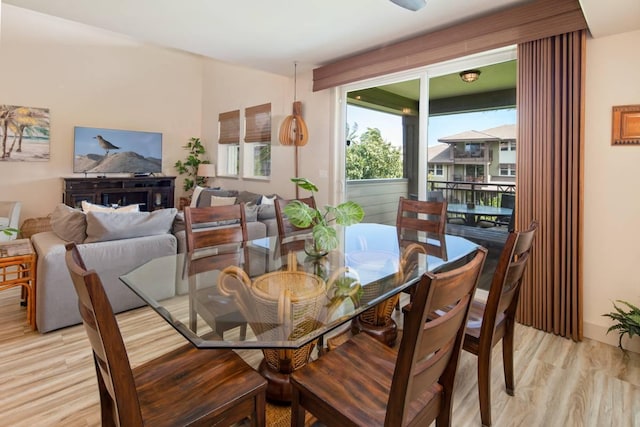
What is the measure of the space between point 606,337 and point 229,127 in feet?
19.6

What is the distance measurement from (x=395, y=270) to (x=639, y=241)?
1813 mm

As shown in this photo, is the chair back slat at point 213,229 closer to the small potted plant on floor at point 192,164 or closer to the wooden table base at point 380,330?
the wooden table base at point 380,330

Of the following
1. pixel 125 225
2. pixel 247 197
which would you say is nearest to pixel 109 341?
pixel 125 225

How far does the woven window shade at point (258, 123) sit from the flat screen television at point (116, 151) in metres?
2.01

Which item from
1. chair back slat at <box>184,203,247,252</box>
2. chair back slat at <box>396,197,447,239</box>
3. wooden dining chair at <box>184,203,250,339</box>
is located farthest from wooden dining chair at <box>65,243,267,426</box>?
chair back slat at <box>396,197,447,239</box>

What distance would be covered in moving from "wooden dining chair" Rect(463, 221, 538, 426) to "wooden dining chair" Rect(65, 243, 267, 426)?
3.39 feet

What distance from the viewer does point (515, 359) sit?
2297mm

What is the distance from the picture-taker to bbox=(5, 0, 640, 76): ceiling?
8.92 feet

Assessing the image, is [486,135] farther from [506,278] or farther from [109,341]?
[109,341]

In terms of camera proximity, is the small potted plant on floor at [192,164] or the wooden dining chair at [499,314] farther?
the small potted plant on floor at [192,164]

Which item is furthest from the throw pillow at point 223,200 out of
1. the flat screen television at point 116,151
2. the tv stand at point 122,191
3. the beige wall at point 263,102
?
the flat screen television at point 116,151

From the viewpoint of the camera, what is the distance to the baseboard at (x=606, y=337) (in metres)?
2.41

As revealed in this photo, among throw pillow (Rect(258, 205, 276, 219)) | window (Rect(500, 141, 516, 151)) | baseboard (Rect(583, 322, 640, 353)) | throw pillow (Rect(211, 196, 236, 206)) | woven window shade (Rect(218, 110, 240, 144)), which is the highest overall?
woven window shade (Rect(218, 110, 240, 144))

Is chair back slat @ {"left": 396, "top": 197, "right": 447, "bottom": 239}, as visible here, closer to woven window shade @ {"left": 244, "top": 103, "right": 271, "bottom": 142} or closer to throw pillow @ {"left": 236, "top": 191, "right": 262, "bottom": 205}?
throw pillow @ {"left": 236, "top": 191, "right": 262, "bottom": 205}
